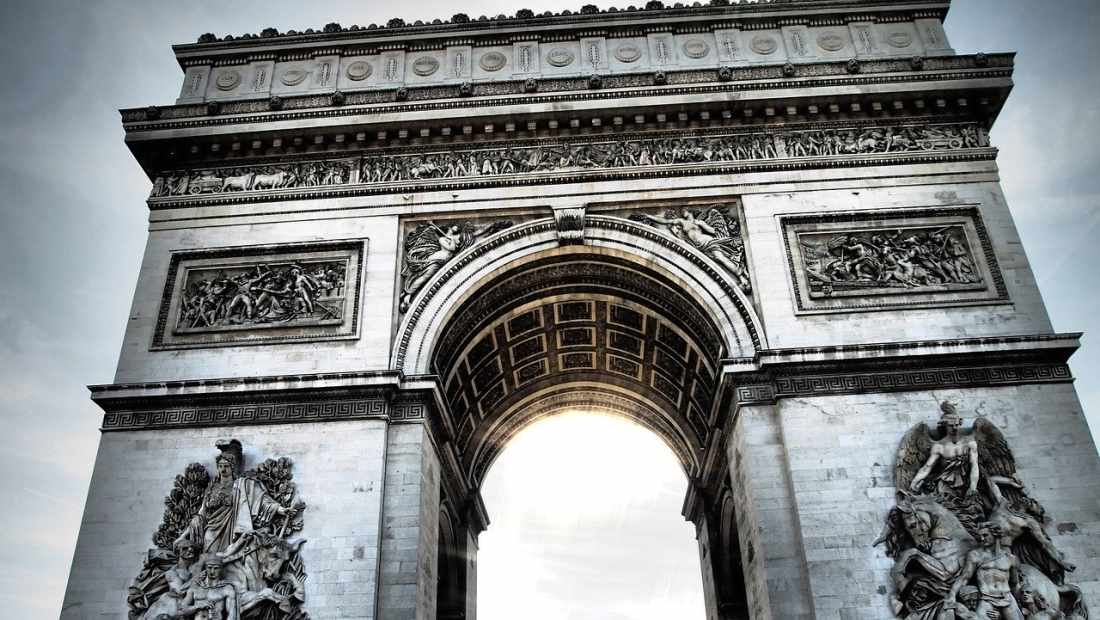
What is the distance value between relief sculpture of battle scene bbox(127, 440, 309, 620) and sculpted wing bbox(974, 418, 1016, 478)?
1119 cm

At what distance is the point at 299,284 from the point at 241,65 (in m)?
6.49

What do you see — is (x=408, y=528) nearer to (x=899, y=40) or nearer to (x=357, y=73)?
(x=357, y=73)

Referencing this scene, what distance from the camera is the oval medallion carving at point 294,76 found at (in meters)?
20.2

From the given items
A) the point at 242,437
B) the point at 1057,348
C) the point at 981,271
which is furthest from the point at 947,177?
the point at 242,437

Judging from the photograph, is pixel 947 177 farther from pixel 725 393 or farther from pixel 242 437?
pixel 242 437

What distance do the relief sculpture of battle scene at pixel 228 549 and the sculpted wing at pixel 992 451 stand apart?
11.2 m

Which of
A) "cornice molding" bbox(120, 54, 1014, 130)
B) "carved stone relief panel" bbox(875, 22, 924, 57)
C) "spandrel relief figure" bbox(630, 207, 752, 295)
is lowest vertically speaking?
"spandrel relief figure" bbox(630, 207, 752, 295)

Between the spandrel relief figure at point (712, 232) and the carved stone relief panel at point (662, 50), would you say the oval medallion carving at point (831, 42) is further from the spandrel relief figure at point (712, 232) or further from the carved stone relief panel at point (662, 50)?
the spandrel relief figure at point (712, 232)

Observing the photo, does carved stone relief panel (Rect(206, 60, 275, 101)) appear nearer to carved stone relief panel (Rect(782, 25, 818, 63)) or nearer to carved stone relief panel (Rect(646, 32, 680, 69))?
carved stone relief panel (Rect(646, 32, 680, 69))

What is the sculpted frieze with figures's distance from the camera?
18391mm

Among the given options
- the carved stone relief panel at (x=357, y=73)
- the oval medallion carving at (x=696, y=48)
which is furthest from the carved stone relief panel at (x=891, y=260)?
the carved stone relief panel at (x=357, y=73)

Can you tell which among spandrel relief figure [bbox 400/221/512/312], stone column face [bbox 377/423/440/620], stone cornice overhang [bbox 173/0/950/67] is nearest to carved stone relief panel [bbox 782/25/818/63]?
stone cornice overhang [bbox 173/0/950/67]

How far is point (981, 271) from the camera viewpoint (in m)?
16.7

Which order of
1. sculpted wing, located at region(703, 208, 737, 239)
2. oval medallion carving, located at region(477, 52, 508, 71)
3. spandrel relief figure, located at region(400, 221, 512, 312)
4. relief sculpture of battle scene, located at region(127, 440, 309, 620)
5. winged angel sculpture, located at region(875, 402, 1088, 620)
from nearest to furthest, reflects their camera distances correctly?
winged angel sculpture, located at region(875, 402, 1088, 620) < relief sculpture of battle scene, located at region(127, 440, 309, 620) < spandrel relief figure, located at region(400, 221, 512, 312) < sculpted wing, located at region(703, 208, 737, 239) < oval medallion carving, located at region(477, 52, 508, 71)
